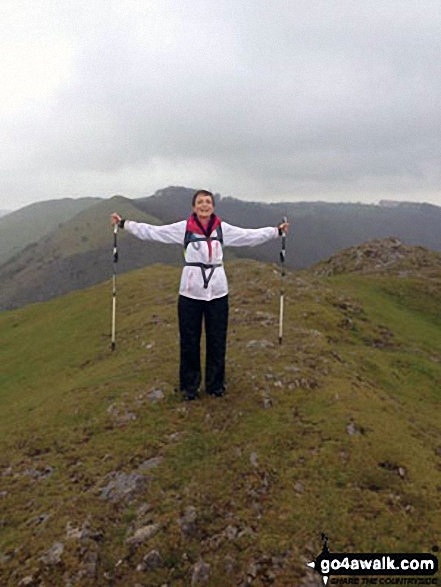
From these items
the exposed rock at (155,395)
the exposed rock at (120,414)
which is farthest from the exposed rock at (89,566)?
the exposed rock at (155,395)

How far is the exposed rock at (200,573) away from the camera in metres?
8.01

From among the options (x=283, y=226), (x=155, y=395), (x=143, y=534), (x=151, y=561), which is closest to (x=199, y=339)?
(x=155, y=395)

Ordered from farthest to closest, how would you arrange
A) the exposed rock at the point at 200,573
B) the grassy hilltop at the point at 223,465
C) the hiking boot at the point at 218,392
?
the hiking boot at the point at 218,392, the grassy hilltop at the point at 223,465, the exposed rock at the point at 200,573

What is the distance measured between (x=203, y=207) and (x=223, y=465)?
21.9ft

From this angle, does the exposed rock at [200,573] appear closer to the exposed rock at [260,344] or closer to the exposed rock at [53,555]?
the exposed rock at [53,555]

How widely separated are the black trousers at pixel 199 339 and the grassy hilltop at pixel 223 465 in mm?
668

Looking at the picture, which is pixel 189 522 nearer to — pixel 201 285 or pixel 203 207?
pixel 201 285

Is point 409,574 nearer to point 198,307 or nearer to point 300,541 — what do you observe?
point 300,541

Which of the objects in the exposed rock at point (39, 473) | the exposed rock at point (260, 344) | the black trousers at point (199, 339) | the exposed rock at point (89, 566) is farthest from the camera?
the exposed rock at point (260, 344)

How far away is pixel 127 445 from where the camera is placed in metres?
12.1

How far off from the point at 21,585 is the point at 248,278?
26.9 m

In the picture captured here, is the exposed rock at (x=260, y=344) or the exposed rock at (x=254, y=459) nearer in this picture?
the exposed rock at (x=254, y=459)

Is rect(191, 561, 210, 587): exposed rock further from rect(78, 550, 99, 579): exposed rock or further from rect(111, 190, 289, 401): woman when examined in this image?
rect(111, 190, 289, 401): woman

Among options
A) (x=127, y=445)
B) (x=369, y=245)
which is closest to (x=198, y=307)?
(x=127, y=445)
